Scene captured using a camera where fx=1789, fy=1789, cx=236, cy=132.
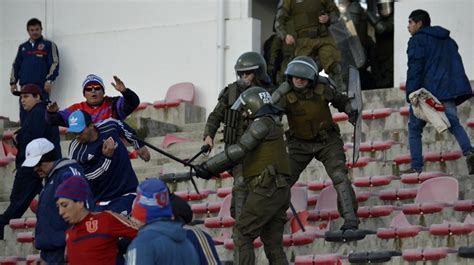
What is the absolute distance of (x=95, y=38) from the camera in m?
22.4

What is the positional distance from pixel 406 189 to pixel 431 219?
30.2 inches

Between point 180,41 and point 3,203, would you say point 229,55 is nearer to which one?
point 180,41

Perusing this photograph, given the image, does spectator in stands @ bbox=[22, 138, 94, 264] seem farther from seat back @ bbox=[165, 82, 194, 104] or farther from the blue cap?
seat back @ bbox=[165, 82, 194, 104]

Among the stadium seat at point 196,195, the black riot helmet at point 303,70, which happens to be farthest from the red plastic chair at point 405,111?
the black riot helmet at point 303,70

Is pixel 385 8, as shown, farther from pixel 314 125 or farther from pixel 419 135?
pixel 314 125

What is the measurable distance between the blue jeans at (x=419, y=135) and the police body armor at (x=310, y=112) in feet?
4.69

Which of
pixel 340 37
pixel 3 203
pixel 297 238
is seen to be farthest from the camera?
pixel 340 37

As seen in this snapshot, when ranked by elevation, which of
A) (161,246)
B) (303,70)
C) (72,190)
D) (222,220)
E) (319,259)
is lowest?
(319,259)

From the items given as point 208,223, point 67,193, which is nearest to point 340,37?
point 208,223

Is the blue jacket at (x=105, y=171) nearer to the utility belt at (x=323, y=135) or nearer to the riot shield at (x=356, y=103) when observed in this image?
the utility belt at (x=323, y=135)

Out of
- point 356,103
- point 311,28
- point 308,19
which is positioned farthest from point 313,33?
point 356,103

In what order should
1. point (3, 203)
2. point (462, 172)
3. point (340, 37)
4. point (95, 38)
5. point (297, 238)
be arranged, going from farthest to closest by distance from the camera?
point (95, 38), point (340, 37), point (3, 203), point (462, 172), point (297, 238)

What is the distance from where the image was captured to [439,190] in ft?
53.3

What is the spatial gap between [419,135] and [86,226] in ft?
18.9
